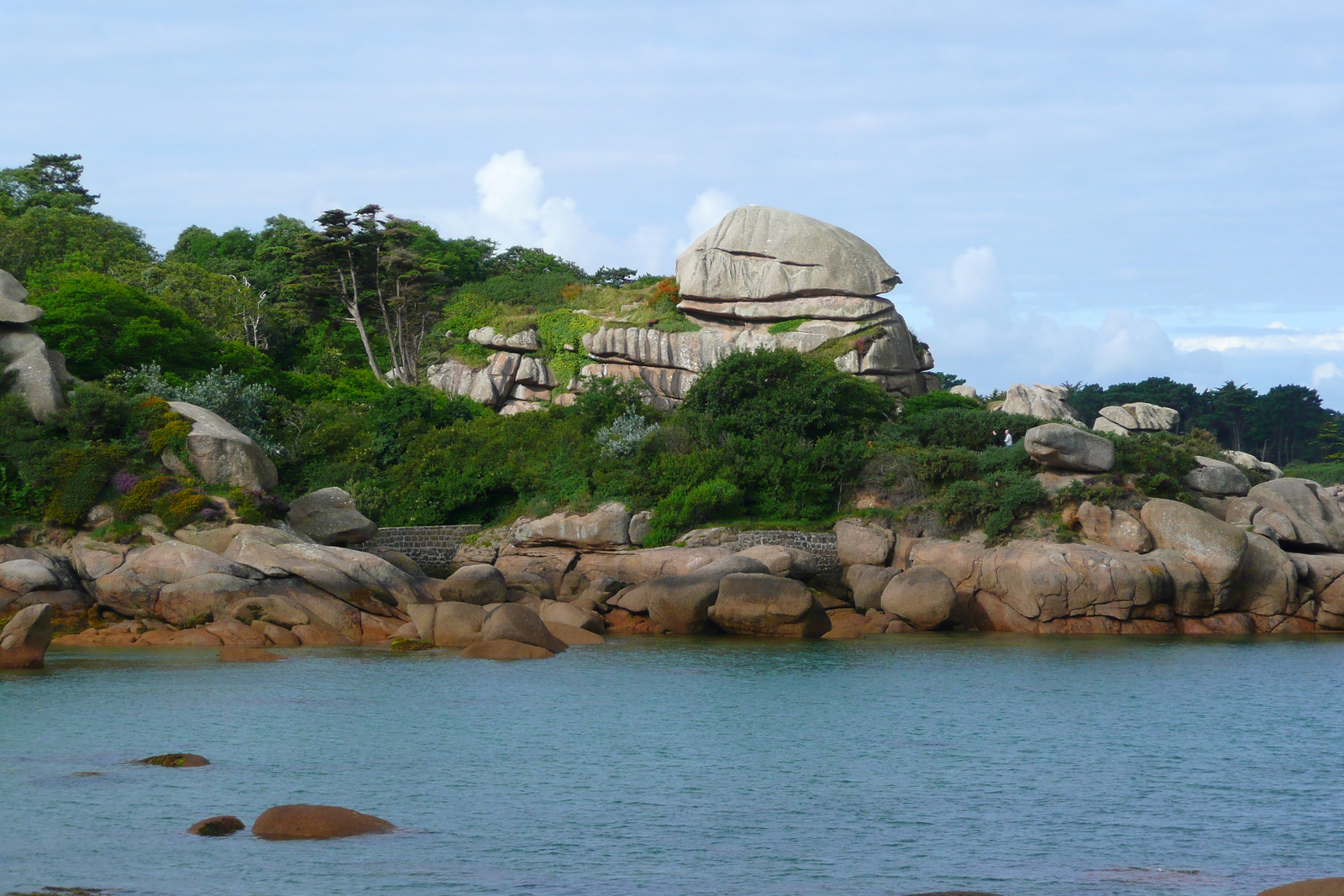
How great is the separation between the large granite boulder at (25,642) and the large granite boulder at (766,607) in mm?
14243

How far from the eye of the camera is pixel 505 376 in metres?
52.8

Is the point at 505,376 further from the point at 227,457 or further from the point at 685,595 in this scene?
the point at 685,595

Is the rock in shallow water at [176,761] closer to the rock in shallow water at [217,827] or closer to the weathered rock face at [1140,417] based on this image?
the rock in shallow water at [217,827]

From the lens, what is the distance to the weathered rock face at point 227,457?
3000 cm

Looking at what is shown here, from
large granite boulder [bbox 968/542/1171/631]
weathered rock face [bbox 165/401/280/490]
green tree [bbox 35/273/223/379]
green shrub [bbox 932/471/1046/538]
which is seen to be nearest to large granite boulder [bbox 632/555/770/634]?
green shrub [bbox 932/471/1046/538]

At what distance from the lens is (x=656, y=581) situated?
28672mm

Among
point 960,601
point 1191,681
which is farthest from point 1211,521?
point 1191,681

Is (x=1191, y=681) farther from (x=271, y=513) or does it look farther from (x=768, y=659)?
(x=271, y=513)

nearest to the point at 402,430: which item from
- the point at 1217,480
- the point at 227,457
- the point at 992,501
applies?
the point at 227,457

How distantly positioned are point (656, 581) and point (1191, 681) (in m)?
12.4

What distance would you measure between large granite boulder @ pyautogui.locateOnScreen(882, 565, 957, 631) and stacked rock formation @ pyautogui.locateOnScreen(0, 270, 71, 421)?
22.3 m

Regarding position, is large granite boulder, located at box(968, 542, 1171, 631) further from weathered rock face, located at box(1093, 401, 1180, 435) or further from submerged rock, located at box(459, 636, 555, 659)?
weathered rock face, located at box(1093, 401, 1180, 435)

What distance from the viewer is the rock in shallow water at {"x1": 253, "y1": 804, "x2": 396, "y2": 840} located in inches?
426

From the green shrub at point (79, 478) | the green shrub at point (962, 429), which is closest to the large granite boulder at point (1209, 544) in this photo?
the green shrub at point (962, 429)
